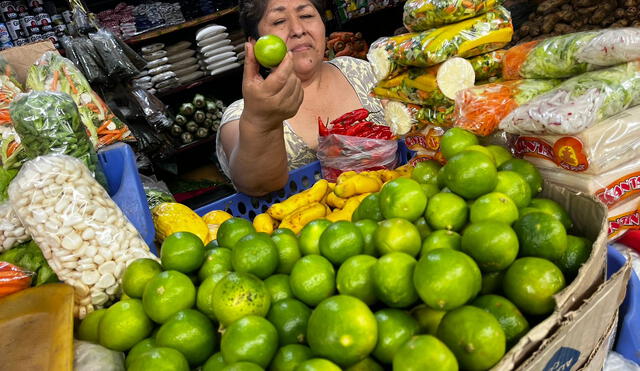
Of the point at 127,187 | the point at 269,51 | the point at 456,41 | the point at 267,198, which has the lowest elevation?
the point at 267,198

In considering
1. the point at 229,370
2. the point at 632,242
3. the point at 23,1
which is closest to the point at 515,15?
the point at 632,242

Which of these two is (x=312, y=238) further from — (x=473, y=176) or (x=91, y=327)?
(x=91, y=327)

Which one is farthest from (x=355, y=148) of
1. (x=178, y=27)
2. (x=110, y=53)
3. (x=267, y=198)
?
(x=178, y=27)

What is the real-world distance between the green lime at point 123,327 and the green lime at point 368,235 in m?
0.53

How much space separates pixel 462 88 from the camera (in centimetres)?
165

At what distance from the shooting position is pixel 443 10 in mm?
1620

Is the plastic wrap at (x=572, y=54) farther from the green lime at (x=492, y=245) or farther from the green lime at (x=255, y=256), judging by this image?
the green lime at (x=255, y=256)

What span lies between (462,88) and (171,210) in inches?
48.7

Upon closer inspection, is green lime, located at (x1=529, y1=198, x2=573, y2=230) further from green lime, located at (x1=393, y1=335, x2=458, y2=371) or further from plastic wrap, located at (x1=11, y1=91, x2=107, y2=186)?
plastic wrap, located at (x1=11, y1=91, x2=107, y2=186)

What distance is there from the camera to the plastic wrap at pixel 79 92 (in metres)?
1.92

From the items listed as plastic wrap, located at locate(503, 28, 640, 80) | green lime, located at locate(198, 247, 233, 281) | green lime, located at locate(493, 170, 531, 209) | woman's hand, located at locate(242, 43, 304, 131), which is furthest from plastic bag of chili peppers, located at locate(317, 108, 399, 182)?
green lime, located at locate(198, 247, 233, 281)

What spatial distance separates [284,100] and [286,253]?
75cm

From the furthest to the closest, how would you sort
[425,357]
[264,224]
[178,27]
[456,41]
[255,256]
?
[178,27], [264,224], [456,41], [255,256], [425,357]

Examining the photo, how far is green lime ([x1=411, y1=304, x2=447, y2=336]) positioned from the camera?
865mm
